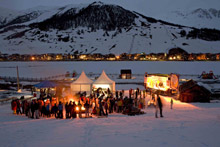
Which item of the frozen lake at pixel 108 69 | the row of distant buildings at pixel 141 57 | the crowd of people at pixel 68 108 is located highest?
the row of distant buildings at pixel 141 57

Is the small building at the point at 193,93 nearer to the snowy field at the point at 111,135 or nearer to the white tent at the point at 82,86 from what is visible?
the white tent at the point at 82,86

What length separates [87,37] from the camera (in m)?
200

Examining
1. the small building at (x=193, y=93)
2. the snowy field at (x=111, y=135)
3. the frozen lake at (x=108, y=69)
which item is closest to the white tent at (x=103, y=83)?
the small building at (x=193, y=93)

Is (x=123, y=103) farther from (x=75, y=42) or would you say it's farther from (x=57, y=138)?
(x=75, y=42)

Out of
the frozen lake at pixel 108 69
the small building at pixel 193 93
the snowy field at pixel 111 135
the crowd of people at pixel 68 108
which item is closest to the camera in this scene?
the snowy field at pixel 111 135

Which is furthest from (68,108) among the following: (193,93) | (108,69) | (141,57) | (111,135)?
(141,57)

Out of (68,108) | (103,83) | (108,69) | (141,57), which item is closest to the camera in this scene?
(68,108)

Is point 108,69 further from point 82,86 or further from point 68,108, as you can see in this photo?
point 68,108

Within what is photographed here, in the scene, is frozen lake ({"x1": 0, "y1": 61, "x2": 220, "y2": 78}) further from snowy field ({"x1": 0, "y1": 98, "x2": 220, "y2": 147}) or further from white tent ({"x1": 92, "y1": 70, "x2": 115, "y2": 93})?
snowy field ({"x1": 0, "y1": 98, "x2": 220, "y2": 147})

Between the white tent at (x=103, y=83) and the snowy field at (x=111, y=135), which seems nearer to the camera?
the snowy field at (x=111, y=135)

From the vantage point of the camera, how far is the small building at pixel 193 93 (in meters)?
18.6

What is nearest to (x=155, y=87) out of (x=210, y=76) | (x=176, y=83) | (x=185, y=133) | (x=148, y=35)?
(x=176, y=83)

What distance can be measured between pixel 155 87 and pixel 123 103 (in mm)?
10100

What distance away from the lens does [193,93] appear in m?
→ 18.8
